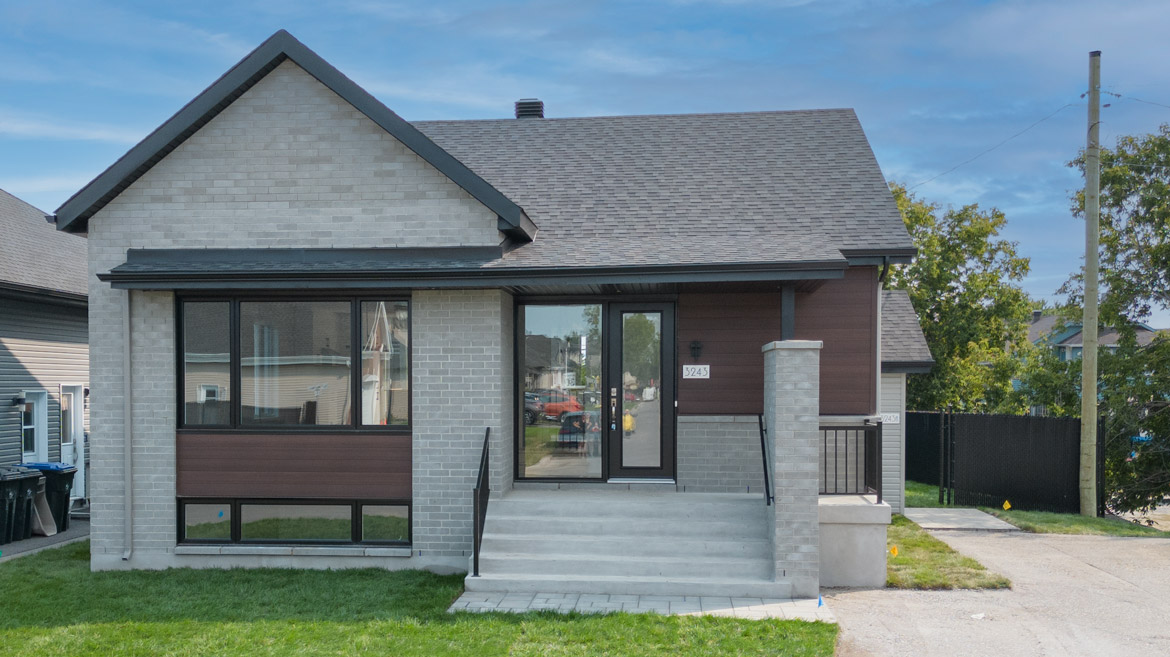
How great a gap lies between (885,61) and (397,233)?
1064 centimetres

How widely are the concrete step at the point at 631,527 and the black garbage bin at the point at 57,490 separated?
695 centimetres

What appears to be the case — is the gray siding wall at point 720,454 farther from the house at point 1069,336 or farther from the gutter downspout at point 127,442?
the house at point 1069,336

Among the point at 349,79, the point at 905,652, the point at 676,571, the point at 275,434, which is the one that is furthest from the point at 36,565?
the point at 905,652

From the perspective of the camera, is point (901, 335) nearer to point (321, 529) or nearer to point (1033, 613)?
point (1033, 613)

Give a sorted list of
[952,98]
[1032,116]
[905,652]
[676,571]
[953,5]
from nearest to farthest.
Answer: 1. [905,652]
2. [676,571]
3. [953,5]
4. [1032,116]
5. [952,98]

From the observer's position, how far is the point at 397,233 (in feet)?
28.8

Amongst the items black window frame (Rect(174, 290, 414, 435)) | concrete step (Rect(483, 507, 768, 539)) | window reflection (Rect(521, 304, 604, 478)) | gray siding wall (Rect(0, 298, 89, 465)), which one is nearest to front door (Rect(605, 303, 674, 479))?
window reflection (Rect(521, 304, 604, 478))

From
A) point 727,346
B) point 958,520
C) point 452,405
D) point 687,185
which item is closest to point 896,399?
point 958,520

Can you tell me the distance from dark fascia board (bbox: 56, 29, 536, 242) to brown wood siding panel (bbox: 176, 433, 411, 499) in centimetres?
275

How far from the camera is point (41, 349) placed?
13438mm

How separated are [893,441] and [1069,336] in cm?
2944

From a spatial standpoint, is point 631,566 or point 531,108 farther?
point 531,108

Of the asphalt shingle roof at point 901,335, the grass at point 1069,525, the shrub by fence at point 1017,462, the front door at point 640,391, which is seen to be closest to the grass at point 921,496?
the shrub by fence at point 1017,462

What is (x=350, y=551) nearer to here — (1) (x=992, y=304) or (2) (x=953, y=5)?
(2) (x=953, y=5)
